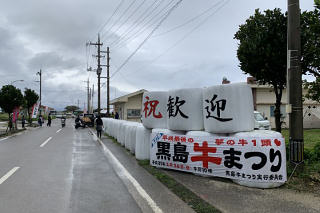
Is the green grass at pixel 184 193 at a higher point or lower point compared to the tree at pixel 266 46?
lower

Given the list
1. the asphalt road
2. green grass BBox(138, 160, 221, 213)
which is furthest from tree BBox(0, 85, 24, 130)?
green grass BBox(138, 160, 221, 213)

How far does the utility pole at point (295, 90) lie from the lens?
6.29 m

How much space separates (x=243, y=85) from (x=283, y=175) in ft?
7.20

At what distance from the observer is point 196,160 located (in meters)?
6.71

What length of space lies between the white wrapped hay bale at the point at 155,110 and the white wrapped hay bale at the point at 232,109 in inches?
93.1

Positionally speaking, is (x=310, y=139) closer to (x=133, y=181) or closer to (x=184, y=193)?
(x=184, y=193)

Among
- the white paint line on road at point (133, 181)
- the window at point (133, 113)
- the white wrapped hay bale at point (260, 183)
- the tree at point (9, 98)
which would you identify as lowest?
the white paint line on road at point (133, 181)

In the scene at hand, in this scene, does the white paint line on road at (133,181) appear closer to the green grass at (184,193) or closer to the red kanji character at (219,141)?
the green grass at (184,193)

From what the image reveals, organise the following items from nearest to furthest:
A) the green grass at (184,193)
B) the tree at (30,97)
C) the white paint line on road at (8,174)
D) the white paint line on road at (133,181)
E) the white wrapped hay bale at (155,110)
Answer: the green grass at (184,193)
the white paint line on road at (133,181)
the white paint line on road at (8,174)
the white wrapped hay bale at (155,110)
the tree at (30,97)

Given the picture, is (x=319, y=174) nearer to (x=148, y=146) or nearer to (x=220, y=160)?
(x=220, y=160)

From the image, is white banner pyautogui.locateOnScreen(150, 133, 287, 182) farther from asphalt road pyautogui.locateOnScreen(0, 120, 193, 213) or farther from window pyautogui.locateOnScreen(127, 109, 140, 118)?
window pyautogui.locateOnScreen(127, 109, 140, 118)

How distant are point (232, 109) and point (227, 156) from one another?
3.69 ft

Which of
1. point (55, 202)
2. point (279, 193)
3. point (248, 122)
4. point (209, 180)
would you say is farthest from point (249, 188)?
point (55, 202)

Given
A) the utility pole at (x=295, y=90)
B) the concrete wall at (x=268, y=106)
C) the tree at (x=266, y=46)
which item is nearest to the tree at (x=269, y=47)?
the tree at (x=266, y=46)
